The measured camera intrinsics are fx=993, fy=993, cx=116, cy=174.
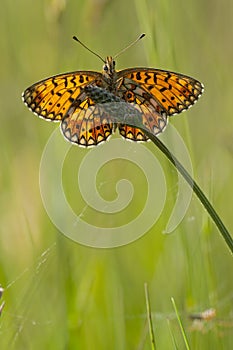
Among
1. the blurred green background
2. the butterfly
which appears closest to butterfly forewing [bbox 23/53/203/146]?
the butterfly

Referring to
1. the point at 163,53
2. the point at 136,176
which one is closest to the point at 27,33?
the point at 136,176

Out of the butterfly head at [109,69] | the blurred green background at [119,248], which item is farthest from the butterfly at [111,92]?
the blurred green background at [119,248]

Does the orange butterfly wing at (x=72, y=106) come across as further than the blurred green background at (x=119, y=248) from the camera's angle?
No

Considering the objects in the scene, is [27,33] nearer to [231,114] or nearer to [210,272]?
[231,114]

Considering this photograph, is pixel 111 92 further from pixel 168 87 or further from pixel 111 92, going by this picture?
pixel 168 87

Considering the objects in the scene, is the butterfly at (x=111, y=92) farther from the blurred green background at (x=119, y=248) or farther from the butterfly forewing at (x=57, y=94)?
the blurred green background at (x=119, y=248)
